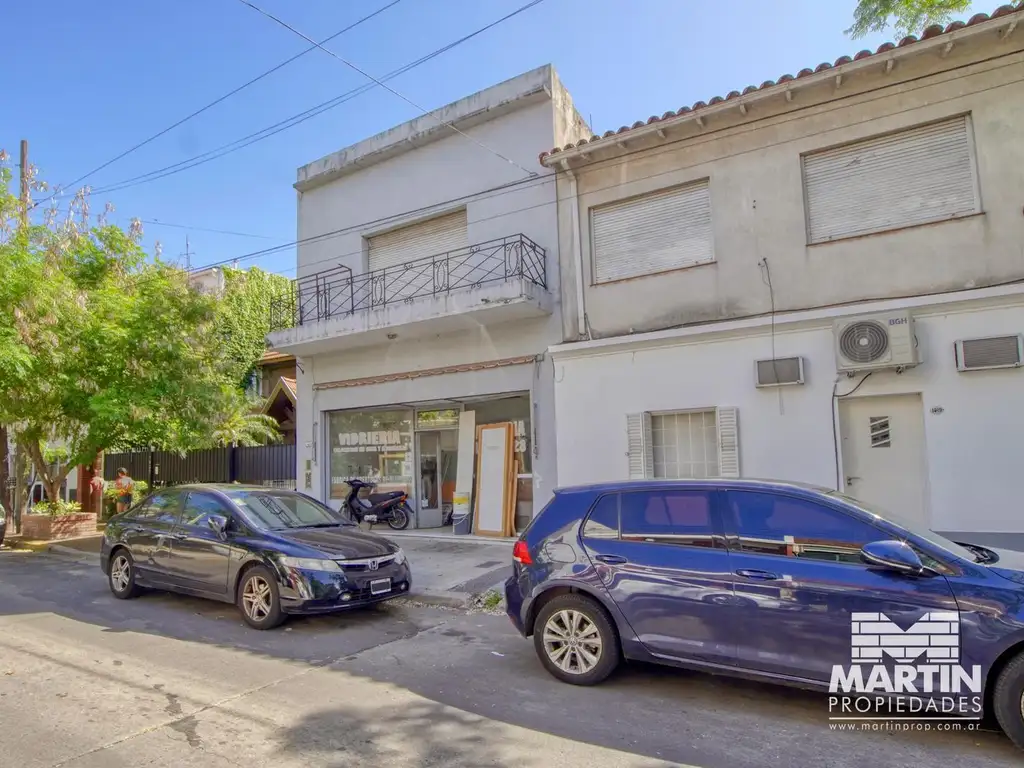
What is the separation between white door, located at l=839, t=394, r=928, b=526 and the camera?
858cm

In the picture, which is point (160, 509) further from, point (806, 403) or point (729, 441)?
point (806, 403)

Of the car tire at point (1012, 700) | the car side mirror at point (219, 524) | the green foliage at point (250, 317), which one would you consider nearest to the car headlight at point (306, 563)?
the car side mirror at point (219, 524)

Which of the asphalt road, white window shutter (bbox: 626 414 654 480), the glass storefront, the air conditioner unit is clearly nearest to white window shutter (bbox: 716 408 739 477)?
white window shutter (bbox: 626 414 654 480)

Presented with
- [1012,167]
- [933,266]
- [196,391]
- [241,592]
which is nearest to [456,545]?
[241,592]

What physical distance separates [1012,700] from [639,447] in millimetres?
6684

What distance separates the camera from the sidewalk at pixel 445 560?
334 inches

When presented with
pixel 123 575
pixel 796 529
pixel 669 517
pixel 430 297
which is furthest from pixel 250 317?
pixel 796 529

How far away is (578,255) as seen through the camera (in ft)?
36.3

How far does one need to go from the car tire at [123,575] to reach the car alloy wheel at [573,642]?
5973mm

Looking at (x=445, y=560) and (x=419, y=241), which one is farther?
(x=419, y=241)

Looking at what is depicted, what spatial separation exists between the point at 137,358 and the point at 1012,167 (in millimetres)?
14815

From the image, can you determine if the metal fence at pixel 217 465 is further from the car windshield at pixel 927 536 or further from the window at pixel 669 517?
the car windshield at pixel 927 536

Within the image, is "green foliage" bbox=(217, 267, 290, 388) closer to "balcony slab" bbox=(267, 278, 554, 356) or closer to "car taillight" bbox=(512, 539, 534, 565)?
"balcony slab" bbox=(267, 278, 554, 356)

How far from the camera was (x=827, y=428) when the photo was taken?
895 centimetres
